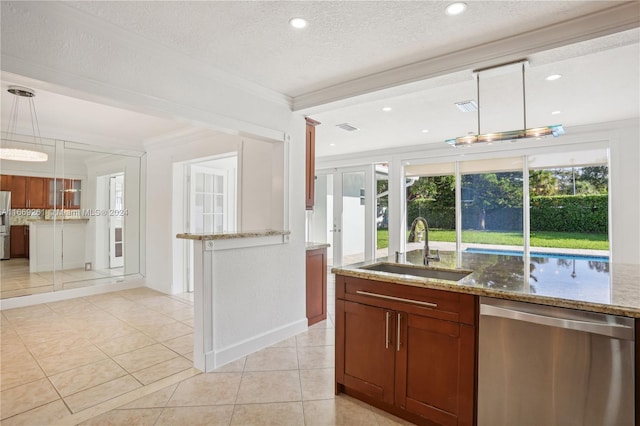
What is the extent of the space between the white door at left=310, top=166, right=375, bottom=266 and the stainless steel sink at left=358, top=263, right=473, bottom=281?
441cm

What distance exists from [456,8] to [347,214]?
5.34m

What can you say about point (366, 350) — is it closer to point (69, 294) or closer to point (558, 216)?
point (558, 216)

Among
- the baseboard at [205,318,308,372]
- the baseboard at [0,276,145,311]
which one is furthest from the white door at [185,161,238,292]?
the baseboard at [205,318,308,372]

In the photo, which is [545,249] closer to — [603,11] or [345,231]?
[345,231]

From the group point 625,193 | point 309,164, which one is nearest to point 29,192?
point 309,164

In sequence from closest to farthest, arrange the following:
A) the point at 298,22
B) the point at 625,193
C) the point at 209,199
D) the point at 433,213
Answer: the point at 298,22 < the point at 625,193 < the point at 209,199 < the point at 433,213

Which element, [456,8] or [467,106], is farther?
[467,106]

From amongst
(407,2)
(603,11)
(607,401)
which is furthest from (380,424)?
(603,11)

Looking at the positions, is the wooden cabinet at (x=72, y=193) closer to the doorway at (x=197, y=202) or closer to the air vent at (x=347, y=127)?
the doorway at (x=197, y=202)

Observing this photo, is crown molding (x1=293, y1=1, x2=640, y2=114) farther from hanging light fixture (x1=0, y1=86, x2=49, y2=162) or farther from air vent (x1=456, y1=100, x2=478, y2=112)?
hanging light fixture (x1=0, y1=86, x2=49, y2=162)

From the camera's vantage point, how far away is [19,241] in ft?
15.5

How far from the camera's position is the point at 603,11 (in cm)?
198

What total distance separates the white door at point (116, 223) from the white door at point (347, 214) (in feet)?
12.9

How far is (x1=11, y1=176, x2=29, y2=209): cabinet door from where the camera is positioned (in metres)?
4.61
